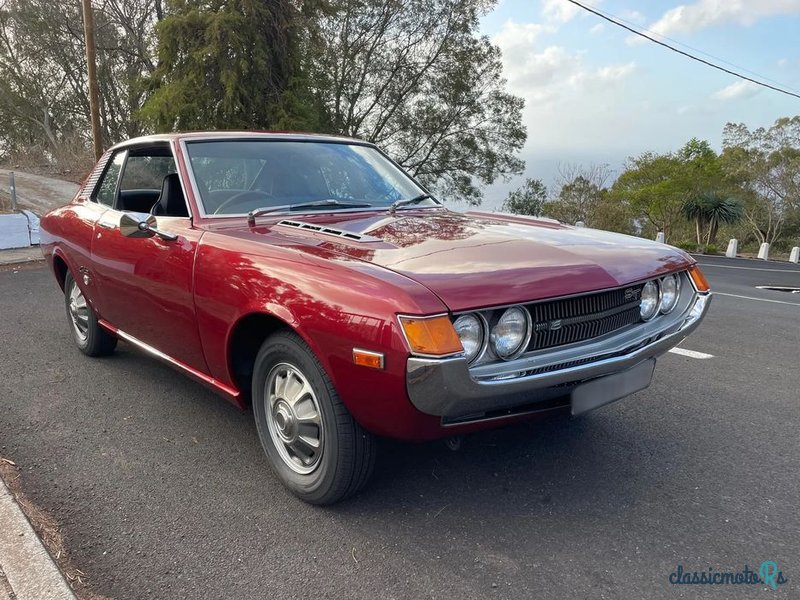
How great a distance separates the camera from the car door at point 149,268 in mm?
2984

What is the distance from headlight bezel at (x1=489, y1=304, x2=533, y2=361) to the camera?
7.16 ft

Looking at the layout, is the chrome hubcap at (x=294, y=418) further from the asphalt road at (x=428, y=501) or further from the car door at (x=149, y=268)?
the car door at (x=149, y=268)

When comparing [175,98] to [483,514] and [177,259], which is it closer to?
[177,259]

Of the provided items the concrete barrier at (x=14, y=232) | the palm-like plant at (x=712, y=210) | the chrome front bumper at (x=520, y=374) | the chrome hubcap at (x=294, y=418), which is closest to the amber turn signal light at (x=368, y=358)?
the chrome front bumper at (x=520, y=374)

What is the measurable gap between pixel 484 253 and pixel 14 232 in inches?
398

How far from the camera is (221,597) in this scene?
2.02m

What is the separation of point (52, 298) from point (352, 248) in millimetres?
5559

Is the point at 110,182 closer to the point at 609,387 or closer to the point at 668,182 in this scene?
the point at 609,387

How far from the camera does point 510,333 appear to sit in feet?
7.27

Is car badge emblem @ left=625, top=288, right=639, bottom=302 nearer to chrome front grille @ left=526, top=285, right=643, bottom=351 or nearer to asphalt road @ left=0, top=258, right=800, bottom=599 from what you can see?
chrome front grille @ left=526, top=285, right=643, bottom=351

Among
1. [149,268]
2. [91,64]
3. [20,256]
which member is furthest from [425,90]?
[149,268]

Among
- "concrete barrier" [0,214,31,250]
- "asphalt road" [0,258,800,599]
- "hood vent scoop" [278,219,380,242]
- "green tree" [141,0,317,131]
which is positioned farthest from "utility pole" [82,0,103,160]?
"hood vent scoop" [278,219,380,242]

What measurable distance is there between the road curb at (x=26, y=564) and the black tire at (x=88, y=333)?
196cm

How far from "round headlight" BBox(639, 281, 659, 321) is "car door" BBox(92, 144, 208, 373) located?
2074 millimetres
